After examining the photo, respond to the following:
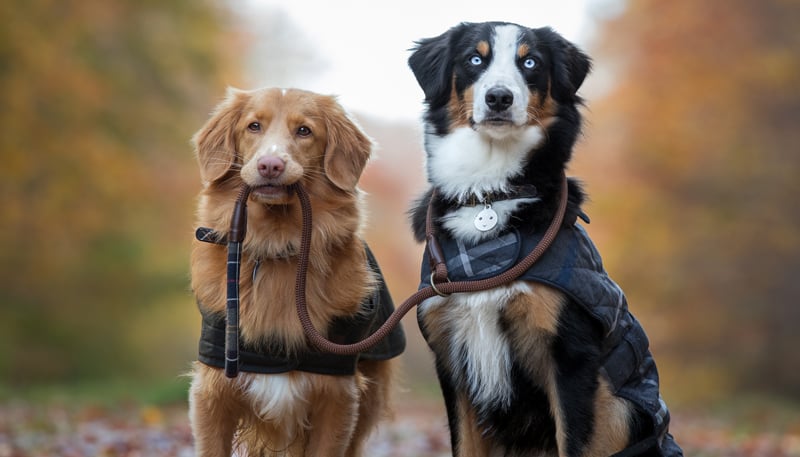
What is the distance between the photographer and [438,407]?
11422 mm

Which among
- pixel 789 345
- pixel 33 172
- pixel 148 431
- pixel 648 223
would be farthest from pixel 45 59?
pixel 789 345

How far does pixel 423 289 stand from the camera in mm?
3678

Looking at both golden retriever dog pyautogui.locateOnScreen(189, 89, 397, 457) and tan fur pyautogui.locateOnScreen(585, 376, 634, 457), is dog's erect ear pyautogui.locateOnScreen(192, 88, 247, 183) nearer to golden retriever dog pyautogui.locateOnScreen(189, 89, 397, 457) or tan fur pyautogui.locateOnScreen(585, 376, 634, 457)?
golden retriever dog pyautogui.locateOnScreen(189, 89, 397, 457)

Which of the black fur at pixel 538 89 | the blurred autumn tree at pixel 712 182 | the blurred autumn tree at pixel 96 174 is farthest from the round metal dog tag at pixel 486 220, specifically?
the blurred autumn tree at pixel 712 182

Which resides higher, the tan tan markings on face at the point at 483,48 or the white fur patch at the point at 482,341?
the tan tan markings on face at the point at 483,48

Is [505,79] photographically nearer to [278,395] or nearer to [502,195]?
[502,195]

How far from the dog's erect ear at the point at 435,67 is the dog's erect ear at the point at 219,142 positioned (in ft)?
2.55

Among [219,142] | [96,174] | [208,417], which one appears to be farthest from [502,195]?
[96,174]

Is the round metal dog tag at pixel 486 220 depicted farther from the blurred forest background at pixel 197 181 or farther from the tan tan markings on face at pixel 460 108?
the blurred forest background at pixel 197 181

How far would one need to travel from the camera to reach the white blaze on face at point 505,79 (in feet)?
11.9

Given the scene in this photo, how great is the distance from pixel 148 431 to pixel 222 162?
11.2 feet

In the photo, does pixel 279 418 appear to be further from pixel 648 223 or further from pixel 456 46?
pixel 648 223

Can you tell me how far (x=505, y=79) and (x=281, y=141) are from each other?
0.96m

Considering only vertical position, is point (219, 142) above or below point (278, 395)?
above
